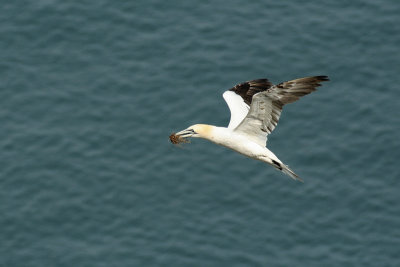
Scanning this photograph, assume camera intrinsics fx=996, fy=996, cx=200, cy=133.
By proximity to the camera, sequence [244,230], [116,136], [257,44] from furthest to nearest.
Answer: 1. [257,44]
2. [116,136]
3. [244,230]

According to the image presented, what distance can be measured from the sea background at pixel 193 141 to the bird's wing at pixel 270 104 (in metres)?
15.2

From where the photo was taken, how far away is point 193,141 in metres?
41.4

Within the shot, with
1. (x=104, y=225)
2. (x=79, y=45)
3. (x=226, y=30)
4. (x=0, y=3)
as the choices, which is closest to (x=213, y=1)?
(x=226, y=30)

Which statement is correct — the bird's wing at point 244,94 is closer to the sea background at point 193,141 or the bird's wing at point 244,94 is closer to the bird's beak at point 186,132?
the bird's beak at point 186,132

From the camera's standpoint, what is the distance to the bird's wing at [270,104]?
23.1 metres

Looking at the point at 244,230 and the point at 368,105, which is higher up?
the point at 368,105

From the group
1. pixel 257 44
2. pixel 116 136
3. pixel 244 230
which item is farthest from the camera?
pixel 257 44

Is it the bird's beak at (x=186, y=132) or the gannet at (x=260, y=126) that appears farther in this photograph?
the bird's beak at (x=186, y=132)

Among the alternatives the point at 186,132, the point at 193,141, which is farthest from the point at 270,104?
the point at 193,141

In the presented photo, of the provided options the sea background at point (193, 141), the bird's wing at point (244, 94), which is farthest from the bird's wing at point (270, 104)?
the sea background at point (193, 141)

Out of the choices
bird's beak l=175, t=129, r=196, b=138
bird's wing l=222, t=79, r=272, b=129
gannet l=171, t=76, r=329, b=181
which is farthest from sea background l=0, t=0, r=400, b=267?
gannet l=171, t=76, r=329, b=181

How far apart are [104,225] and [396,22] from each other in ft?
55.4

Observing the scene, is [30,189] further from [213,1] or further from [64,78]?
[213,1]

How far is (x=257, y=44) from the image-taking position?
148 ft
